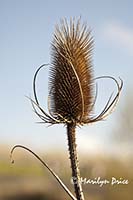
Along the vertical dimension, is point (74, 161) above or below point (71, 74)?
below

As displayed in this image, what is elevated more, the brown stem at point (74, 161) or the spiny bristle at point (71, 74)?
the spiny bristle at point (71, 74)

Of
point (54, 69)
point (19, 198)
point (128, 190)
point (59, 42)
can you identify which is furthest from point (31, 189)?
point (59, 42)

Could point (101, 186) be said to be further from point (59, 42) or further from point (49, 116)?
point (59, 42)

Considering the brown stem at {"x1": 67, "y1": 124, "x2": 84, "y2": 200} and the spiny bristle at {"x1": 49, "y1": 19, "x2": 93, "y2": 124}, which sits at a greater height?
the spiny bristle at {"x1": 49, "y1": 19, "x2": 93, "y2": 124}
